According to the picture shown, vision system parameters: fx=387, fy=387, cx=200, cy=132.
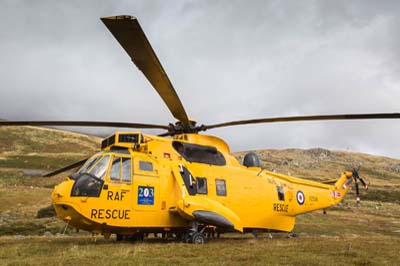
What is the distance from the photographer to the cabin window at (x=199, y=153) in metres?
17.0

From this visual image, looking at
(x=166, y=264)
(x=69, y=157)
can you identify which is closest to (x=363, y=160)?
(x=69, y=157)

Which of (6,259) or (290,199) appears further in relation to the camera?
(290,199)

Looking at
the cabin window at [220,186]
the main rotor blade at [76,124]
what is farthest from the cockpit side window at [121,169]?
the cabin window at [220,186]

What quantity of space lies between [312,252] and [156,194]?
250 inches

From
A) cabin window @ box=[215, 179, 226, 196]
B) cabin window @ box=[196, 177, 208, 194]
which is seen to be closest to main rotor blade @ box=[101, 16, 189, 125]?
cabin window @ box=[196, 177, 208, 194]

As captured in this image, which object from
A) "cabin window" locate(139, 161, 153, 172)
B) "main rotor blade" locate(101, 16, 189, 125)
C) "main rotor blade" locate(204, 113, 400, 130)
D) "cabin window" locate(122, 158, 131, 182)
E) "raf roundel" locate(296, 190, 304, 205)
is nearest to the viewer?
"main rotor blade" locate(101, 16, 189, 125)

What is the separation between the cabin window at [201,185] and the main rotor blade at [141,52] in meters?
4.06

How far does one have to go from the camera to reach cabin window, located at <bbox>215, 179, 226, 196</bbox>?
56.0 ft

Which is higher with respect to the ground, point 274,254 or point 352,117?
point 352,117

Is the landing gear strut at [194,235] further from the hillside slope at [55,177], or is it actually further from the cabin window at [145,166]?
the hillside slope at [55,177]

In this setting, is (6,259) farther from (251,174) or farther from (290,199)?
(290,199)

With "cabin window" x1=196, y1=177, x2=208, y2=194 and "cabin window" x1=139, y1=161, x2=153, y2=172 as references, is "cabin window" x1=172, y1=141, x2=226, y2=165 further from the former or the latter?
"cabin window" x1=139, y1=161, x2=153, y2=172

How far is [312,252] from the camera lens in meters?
11.8

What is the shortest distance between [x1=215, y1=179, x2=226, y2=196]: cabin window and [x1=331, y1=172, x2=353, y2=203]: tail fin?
29.0ft
